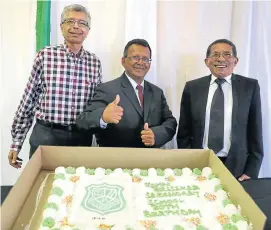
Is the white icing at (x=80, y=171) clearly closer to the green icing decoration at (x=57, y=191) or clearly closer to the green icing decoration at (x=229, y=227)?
the green icing decoration at (x=57, y=191)

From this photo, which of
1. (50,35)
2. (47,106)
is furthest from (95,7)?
(47,106)

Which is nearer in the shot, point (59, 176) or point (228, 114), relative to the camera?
point (59, 176)

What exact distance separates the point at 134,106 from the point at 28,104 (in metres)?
0.51

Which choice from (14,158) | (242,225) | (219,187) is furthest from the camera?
(14,158)

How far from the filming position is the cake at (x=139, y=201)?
1.05 m

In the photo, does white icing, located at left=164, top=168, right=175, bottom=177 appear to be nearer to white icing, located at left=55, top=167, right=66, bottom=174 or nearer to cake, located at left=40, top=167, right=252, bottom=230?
cake, located at left=40, top=167, right=252, bottom=230

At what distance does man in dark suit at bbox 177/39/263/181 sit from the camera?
1593 millimetres

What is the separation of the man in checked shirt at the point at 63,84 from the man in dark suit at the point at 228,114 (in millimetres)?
521

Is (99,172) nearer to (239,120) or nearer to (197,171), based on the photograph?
(197,171)

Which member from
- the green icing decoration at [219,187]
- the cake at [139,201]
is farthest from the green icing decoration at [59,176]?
the green icing decoration at [219,187]

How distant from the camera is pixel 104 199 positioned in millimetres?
1174

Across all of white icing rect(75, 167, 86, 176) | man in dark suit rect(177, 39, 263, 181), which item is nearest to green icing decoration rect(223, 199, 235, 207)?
man in dark suit rect(177, 39, 263, 181)

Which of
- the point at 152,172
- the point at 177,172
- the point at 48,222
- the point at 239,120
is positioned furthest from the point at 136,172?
the point at 239,120

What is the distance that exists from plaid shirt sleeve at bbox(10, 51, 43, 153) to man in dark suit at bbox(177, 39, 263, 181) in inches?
28.6
